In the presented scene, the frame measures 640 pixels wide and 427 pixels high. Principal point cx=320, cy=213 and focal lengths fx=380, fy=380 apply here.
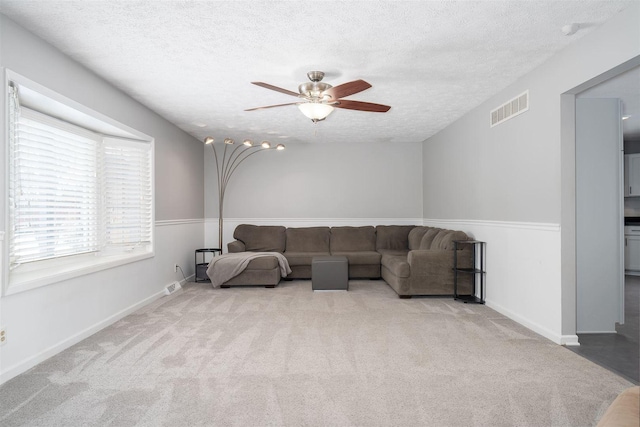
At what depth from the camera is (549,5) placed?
245 centimetres

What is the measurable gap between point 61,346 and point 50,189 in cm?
136

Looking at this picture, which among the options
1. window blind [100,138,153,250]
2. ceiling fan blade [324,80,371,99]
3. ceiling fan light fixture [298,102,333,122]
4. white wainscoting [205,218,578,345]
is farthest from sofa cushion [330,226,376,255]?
ceiling fan blade [324,80,371,99]

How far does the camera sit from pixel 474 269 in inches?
188

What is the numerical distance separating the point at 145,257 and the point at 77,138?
5.02 ft

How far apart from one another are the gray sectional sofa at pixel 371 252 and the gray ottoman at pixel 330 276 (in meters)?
0.63

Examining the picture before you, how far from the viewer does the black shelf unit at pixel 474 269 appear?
468 centimetres

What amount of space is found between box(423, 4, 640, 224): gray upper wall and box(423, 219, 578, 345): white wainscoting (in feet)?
0.45

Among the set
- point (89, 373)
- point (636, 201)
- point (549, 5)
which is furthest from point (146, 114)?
point (636, 201)

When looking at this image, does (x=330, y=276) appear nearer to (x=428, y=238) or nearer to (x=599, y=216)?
(x=428, y=238)

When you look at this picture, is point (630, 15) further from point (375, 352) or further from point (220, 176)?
point (220, 176)

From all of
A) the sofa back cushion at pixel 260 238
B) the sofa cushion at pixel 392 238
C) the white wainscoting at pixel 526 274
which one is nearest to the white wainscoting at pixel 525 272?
the white wainscoting at pixel 526 274

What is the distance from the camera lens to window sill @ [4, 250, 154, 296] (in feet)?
8.69

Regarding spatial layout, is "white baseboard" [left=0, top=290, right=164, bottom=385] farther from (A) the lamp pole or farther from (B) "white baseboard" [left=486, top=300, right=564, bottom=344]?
(B) "white baseboard" [left=486, top=300, right=564, bottom=344]

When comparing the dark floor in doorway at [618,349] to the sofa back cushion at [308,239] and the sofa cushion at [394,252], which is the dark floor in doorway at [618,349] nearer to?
the sofa cushion at [394,252]
